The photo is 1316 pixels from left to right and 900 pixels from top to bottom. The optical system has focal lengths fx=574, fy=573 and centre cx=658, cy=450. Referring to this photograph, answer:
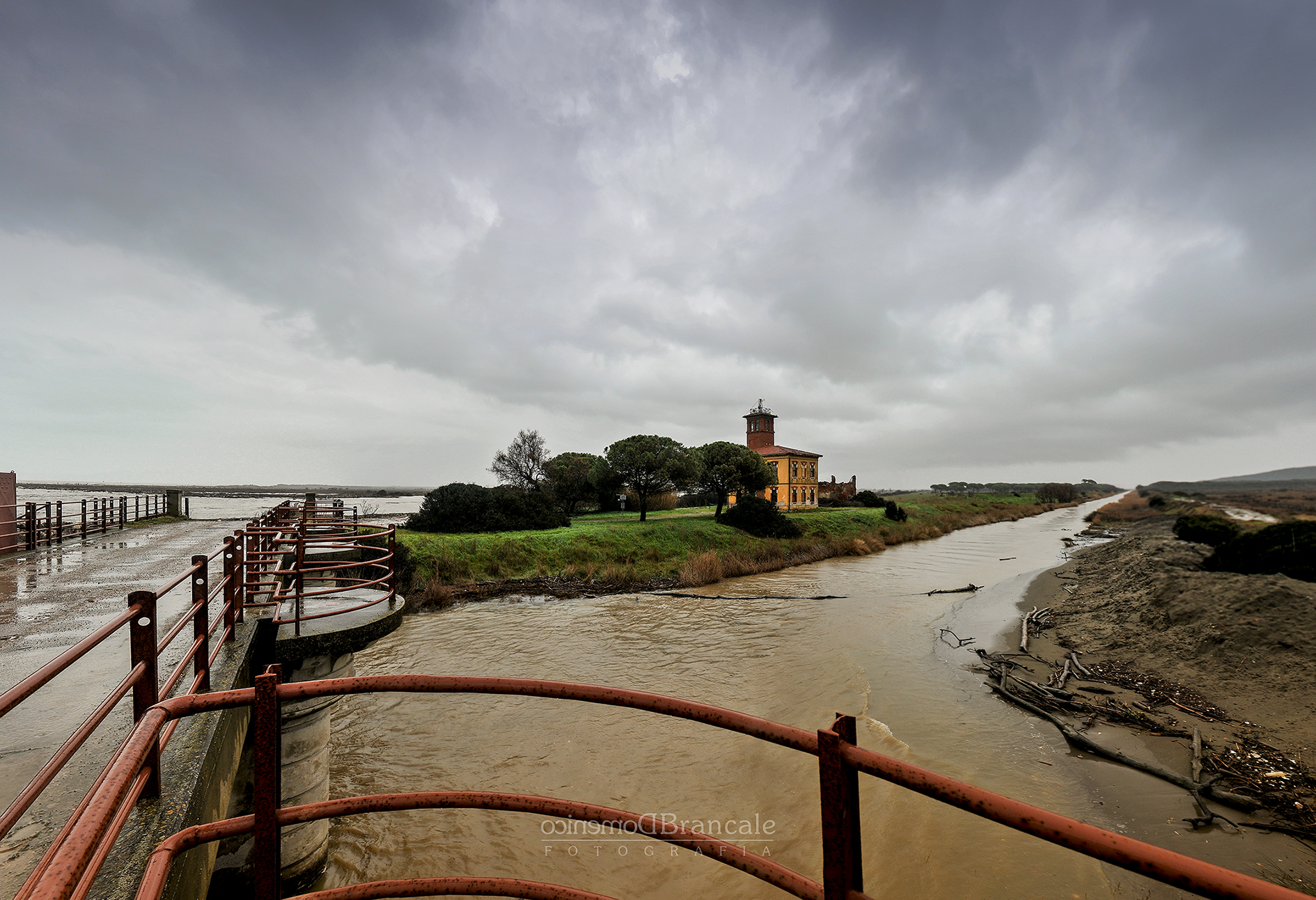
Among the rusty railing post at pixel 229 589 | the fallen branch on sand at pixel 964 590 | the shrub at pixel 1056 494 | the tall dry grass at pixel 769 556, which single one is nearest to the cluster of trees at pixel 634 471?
the tall dry grass at pixel 769 556

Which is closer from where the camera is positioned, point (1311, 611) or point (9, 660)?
point (9, 660)

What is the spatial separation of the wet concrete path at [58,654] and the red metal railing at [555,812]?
6.19 feet

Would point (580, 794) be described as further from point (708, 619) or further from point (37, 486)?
point (37, 486)

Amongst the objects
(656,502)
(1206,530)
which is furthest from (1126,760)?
(656,502)

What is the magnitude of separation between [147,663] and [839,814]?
147 inches

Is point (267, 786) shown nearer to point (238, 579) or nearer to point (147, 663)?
point (147, 663)

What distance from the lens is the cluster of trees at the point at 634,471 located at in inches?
1323

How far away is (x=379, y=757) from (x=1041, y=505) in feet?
306

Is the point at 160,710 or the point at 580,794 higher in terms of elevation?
the point at 160,710

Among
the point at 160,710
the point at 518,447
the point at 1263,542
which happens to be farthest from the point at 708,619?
the point at 518,447

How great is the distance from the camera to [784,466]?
161 ft

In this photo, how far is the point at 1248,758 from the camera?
7090mm

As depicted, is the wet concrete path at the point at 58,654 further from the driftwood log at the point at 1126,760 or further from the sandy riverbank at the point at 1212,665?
the sandy riverbank at the point at 1212,665

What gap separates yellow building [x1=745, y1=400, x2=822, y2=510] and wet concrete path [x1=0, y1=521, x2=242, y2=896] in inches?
1581
